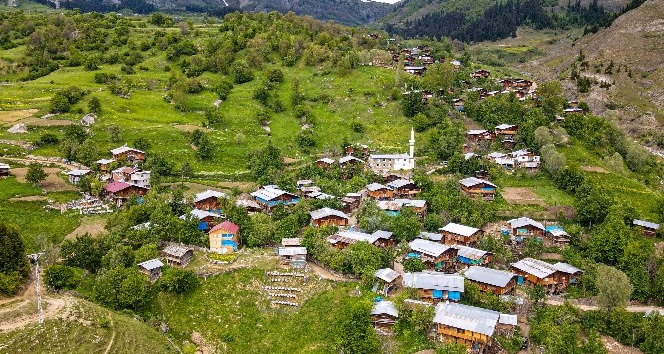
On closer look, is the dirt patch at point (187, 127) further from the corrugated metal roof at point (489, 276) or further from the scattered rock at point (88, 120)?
the corrugated metal roof at point (489, 276)

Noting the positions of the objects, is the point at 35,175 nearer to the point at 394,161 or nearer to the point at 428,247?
the point at 394,161

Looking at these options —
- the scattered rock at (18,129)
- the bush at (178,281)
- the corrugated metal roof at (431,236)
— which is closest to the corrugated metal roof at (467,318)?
the corrugated metal roof at (431,236)

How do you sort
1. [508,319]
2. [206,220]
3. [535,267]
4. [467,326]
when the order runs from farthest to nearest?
[206,220] < [535,267] < [508,319] < [467,326]

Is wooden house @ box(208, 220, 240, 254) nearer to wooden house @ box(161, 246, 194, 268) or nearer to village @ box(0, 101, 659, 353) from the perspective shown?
village @ box(0, 101, 659, 353)

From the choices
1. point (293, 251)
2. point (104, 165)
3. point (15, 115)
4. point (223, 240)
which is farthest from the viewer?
point (15, 115)

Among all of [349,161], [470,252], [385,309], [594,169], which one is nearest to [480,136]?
[594,169]

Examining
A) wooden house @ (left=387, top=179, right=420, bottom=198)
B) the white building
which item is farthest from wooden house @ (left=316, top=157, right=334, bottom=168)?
wooden house @ (left=387, top=179, right=420, bottom=198)
